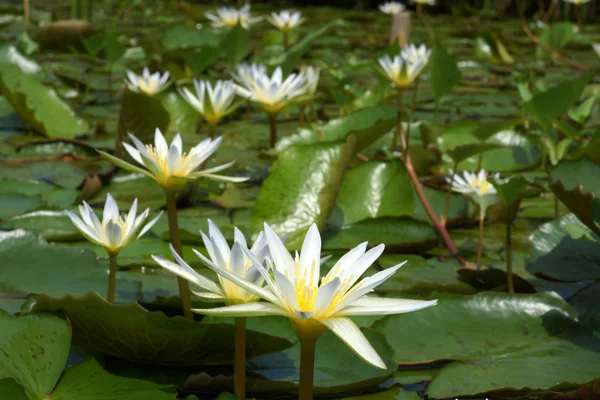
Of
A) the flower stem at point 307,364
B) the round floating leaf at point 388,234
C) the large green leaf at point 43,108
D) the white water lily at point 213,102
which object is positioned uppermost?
the flower stem at point 307,364

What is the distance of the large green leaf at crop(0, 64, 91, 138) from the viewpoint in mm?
2479

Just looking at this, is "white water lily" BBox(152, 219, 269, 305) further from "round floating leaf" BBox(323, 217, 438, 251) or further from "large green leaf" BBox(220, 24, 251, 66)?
"large green leaf" BBox(220, 24, 251, 66)

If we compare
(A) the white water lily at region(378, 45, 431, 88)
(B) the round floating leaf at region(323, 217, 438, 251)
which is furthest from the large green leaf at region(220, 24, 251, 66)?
(B) the round floating leaf at region(323, 217, 438, 251)

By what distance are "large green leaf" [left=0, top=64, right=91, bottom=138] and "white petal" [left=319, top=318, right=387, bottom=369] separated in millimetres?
1944

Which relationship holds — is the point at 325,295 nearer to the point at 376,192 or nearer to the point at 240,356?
the point at 240,356

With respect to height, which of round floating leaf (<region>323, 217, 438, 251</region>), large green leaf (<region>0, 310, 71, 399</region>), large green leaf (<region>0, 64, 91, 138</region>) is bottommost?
large green leaf (<region>0, 64, 91, 138</region>)

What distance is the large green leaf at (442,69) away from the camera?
222 cm

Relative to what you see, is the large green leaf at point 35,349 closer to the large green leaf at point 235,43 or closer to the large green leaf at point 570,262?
the large green leaf at point 570,262

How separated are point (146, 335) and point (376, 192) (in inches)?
33.5

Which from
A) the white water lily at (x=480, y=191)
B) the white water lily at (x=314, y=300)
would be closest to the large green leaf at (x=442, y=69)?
the white water lily at (x=480, y=191)

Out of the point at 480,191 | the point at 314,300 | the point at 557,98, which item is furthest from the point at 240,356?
the point at 557,98

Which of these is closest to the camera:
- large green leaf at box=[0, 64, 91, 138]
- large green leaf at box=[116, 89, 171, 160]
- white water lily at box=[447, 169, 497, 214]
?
white water lily at box=[447, 169, 497, 214]

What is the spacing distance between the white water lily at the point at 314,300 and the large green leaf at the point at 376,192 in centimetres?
91

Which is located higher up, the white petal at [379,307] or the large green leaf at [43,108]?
the white petal at [379,307]
